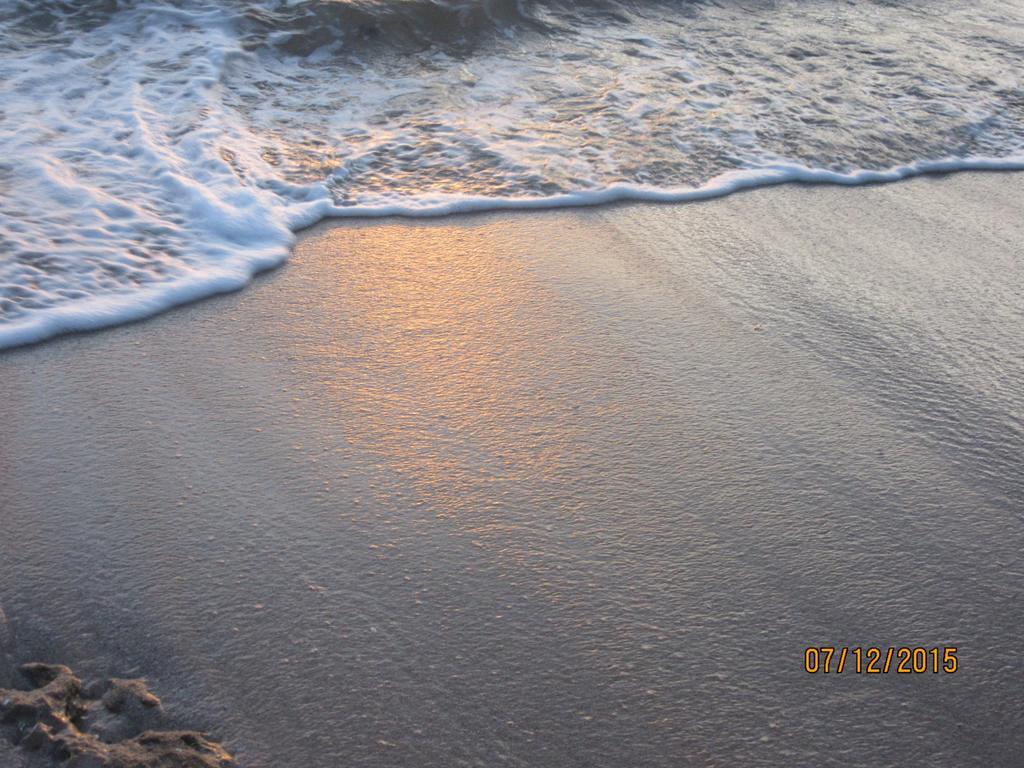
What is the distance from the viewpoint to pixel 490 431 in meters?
2.48

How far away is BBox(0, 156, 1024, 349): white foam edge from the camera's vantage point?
2.95 metres

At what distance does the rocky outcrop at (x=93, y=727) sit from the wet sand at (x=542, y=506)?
42 millimetres

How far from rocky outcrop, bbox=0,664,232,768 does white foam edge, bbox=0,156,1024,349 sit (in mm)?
1416

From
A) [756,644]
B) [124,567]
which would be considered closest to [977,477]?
[756,644]

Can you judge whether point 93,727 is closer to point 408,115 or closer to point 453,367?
point 453,367

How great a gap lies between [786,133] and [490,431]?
2.79 meters

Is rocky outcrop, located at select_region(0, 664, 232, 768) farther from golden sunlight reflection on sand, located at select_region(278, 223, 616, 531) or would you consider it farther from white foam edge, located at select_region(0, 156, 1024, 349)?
white foam edge, located at select_region(0, 156, 1024, 349)

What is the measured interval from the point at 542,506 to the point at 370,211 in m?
1.88

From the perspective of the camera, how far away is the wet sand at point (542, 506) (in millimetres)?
1720

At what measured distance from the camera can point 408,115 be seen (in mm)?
4750

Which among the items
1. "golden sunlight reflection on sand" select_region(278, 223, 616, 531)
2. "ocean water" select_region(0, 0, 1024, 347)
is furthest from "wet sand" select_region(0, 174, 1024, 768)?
"ocean water" select_region(0, 0, 1024, 347)

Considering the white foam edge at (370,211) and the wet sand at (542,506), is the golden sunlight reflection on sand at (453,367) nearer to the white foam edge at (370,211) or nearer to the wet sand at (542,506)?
the wet sand at (542,506)

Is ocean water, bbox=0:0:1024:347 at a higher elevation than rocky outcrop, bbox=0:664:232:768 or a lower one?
higher

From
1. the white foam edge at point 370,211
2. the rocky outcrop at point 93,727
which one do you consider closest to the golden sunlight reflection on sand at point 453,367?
the white foam edge at point 370,211
